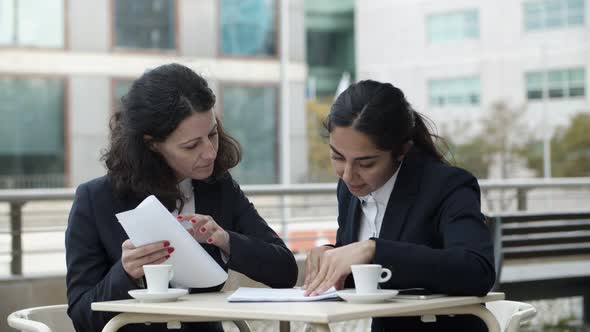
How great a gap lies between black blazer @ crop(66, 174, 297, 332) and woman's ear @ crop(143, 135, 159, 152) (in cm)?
13

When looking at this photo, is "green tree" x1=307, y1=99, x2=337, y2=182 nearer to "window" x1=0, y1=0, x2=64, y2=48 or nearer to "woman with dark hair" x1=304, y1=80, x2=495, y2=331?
"window" x1=0, y1=0, x2=64, y2=48

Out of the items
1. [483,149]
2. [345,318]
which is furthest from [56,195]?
[483,149]

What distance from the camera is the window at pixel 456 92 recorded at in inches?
1153

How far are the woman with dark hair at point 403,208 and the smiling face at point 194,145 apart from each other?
27 centimetres

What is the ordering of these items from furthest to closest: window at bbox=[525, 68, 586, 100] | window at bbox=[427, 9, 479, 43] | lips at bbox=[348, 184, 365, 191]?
window at bbox=[427, 9, 479, 43], window at bbox=[525, 68, 586, 100], lips at bbox=[348, 184, 365, 191]

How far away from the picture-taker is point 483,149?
27.8 metres

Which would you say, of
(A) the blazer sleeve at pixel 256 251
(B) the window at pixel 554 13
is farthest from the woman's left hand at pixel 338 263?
(B) the window at pixel 554 13

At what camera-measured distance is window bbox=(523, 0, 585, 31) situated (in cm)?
2756

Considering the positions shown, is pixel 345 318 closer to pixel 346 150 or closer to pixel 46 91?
pixel 346 150

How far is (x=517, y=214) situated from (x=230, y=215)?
8.75 ft

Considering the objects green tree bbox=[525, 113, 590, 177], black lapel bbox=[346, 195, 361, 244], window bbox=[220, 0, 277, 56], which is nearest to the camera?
black lapel bbox=[346, 195, 361, 244]

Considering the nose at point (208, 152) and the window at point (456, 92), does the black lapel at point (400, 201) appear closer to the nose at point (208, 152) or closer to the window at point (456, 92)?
the nose at point (208, 152)

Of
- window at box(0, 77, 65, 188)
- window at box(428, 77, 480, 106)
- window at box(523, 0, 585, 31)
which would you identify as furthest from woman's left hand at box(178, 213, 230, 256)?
window at box(428, 77, 480, 106)

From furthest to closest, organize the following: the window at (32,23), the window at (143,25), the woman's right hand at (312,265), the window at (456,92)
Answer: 1. the window at (456,92)
2. the window at (143,25)
3. the window at (32,23)
4. the woman's right hand at (312,265)
